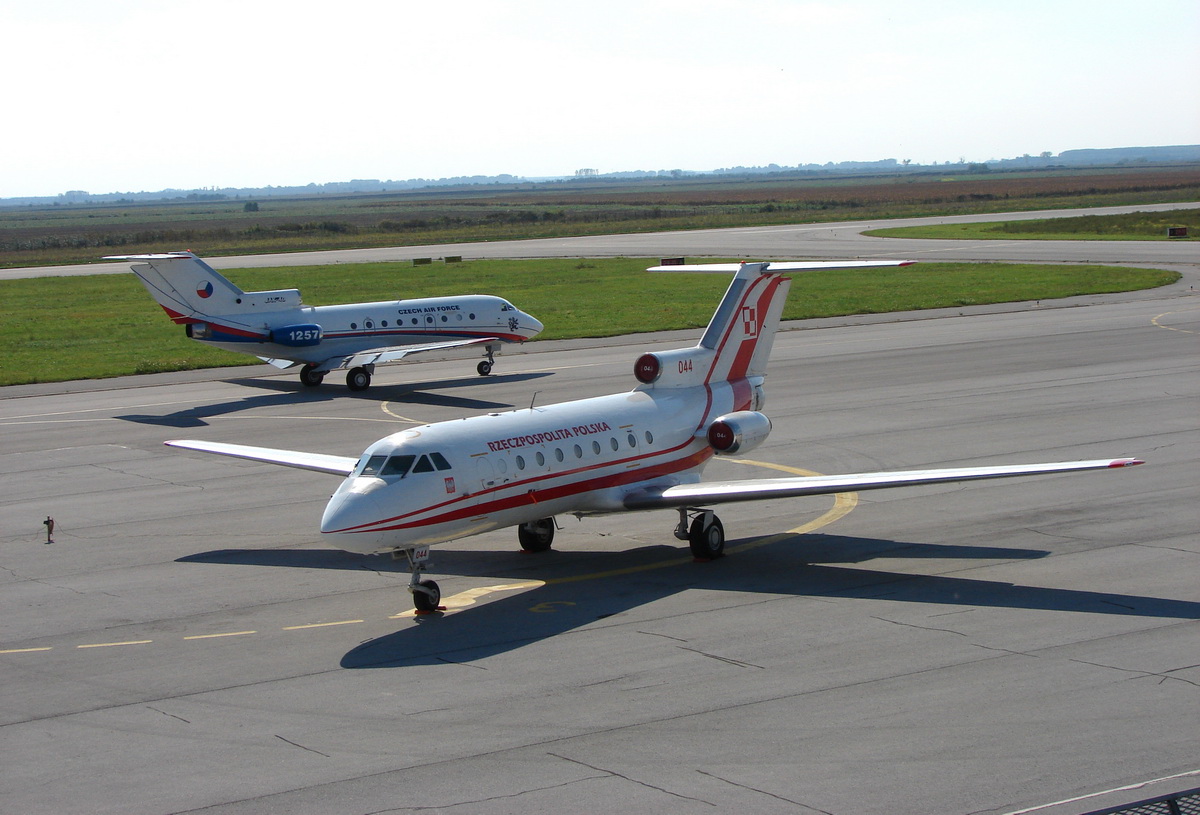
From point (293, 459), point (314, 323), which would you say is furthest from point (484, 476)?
point (314, 323)

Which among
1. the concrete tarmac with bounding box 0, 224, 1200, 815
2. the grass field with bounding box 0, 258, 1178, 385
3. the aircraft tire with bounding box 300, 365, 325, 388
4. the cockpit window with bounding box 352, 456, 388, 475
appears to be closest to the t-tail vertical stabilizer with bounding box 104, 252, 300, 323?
the aircraft tire with bounding box 300, 365, 325, 388

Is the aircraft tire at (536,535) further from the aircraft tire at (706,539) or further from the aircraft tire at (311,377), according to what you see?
the aircraft tire at (311,377)

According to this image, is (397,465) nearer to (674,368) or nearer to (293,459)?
(293,459)

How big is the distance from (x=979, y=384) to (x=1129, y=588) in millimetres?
22685

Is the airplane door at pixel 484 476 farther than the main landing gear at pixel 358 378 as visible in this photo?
No

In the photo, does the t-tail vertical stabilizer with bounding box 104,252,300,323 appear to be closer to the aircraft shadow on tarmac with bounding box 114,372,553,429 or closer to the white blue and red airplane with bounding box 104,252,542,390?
the white blue and red airplane with bounding box 104,252,542,390

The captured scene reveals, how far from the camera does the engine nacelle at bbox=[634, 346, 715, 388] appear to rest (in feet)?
83.3

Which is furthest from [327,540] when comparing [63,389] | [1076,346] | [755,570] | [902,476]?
[1076,346]

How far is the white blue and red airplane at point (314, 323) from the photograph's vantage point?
44.5 meters

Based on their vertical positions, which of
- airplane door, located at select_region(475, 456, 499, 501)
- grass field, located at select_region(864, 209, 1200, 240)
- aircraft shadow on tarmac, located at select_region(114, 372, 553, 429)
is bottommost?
aircraft shadow on tarmac, located at select_region(114, 372, 553, 429)

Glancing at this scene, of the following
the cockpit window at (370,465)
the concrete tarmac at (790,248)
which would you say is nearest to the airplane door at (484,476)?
the cockpit window at (370,465)

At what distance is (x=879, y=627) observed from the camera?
1877 centimetres

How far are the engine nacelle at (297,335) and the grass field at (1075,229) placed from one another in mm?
78038

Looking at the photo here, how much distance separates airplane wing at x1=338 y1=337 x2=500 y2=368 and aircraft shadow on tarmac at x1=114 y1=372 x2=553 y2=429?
118 centimetres
